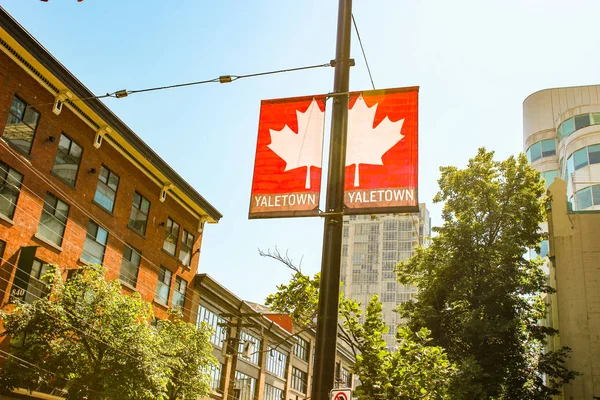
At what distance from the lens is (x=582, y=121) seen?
48.6m

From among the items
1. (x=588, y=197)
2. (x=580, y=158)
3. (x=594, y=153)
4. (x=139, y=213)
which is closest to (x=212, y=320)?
(x=139, y=213)

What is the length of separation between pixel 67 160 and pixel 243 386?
73.8 ft

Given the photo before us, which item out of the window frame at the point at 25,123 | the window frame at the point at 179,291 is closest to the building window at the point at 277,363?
the window frame at the point at 179,291

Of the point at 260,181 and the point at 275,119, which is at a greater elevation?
the point at 275,119

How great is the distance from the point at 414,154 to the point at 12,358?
19.6 metres

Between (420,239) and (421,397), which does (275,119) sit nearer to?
(421,397)

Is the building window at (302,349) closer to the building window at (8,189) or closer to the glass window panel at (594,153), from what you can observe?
the glass window panel at (594,153)

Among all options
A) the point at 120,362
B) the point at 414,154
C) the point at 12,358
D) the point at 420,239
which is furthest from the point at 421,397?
the point at 420,239

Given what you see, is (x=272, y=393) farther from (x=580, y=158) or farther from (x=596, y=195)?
(x=580, y=158)

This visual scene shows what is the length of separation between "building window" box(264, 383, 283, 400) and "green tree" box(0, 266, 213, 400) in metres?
26.3

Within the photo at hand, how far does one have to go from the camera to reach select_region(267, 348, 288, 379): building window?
1887 inches

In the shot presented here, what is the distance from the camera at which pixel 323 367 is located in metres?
5.42

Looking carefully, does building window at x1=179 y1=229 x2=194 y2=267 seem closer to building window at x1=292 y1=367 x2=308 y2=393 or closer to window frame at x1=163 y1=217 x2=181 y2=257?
window frame at x1=163 y1=217 x2=181 y2=257

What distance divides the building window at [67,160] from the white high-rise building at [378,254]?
101333 millimetres
